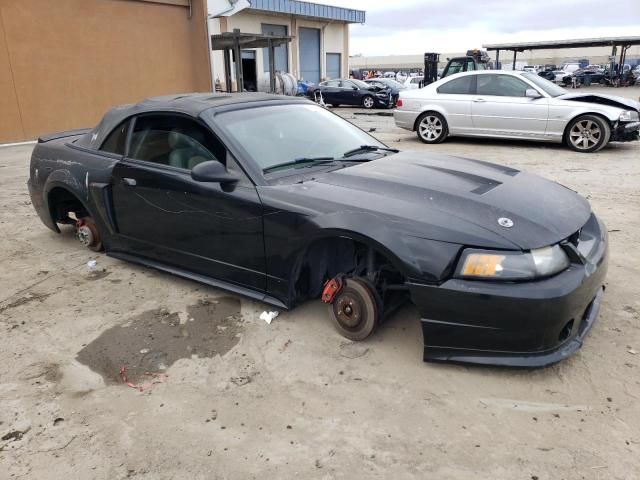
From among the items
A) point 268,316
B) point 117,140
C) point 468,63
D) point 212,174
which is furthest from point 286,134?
point 468,63

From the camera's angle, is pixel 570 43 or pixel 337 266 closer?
pixel 337 266

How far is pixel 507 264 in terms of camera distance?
249 centimetres

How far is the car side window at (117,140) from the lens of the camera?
4.05m

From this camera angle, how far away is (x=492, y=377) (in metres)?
2.71

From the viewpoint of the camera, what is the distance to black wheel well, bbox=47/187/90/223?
4713 mm

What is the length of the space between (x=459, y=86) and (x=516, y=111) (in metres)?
1.31

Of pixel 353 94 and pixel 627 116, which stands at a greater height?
pixel 627 116

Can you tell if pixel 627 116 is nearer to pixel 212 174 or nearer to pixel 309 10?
pixel 212 174

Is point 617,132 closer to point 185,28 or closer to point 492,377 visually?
point 492,377

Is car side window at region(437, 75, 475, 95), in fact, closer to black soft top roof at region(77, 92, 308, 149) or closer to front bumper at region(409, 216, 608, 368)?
black soft top roof at region(77, 92, 308, 149)

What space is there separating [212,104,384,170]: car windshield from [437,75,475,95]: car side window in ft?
22.6

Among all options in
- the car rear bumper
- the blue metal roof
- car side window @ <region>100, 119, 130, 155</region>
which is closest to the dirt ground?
car side window @ <region>100, 119, 130, 155</region>

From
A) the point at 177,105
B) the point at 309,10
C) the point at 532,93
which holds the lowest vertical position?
the point at 532,93

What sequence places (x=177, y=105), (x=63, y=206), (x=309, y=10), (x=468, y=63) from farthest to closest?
(x=309, y=10), (x=468, y=63), (x=63, y=206), (x=177, y=105)
